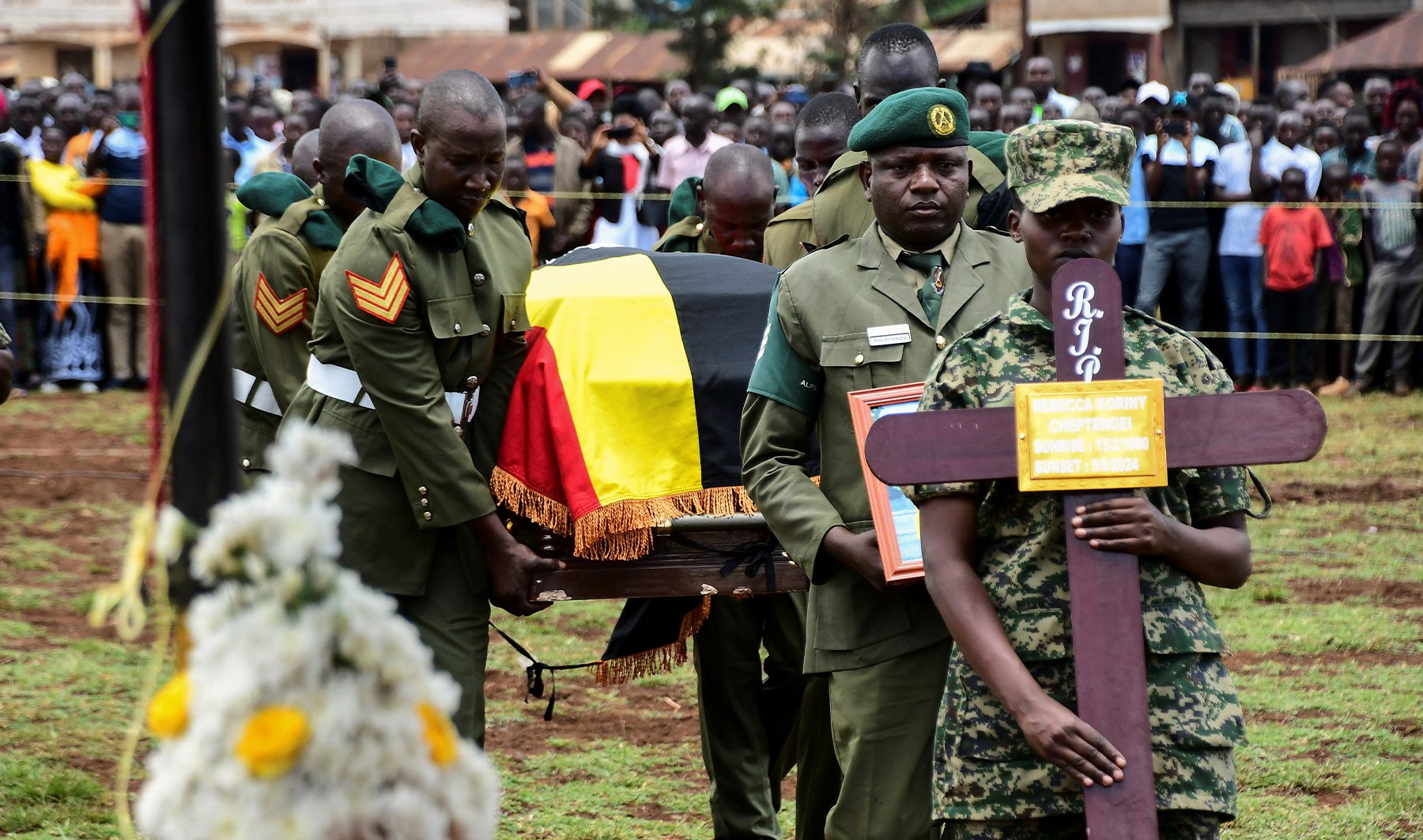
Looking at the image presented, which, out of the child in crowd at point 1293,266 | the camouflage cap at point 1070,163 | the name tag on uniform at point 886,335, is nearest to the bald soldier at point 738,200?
the name tag on uniform at point 886,335

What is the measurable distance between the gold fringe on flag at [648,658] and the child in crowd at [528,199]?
339 inches

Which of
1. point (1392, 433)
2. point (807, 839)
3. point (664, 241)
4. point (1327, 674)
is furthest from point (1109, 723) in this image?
point (1392, 433)

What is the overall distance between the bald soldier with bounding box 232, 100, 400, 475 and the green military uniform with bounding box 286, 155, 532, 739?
1181 mm

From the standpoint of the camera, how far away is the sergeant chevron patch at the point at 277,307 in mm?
5398

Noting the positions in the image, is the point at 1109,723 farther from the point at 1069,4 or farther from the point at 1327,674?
the point at 1069,4

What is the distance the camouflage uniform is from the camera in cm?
272

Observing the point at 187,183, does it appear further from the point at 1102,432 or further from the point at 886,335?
the point at 886,335

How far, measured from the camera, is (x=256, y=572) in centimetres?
151

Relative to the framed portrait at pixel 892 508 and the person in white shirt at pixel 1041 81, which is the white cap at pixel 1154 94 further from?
the framed portrait at pixel 892 508

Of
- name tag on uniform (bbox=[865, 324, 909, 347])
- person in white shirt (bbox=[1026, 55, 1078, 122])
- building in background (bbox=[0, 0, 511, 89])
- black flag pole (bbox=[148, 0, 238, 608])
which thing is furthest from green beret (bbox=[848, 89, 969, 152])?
building in background (bbox=[0, 0, 511, 89])

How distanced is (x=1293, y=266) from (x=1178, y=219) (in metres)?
0.91

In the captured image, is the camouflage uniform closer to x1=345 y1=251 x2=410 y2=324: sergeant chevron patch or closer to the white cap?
x1=345 y1=251 x2=410 y2=324: sergeant chevron patch

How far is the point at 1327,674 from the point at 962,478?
4.51 meters

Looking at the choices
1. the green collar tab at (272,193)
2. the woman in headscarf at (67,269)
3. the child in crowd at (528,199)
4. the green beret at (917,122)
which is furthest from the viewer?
the woman in headscarf at (67,269)
